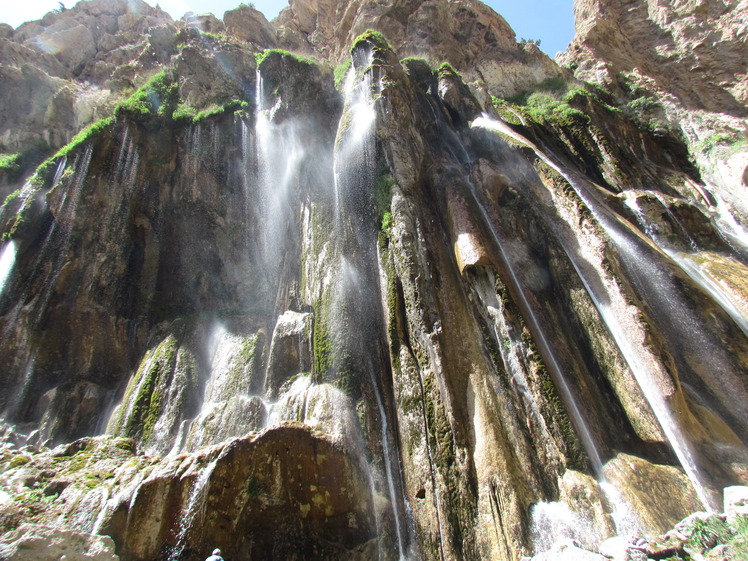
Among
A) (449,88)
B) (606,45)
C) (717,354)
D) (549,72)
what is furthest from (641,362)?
(606,45)

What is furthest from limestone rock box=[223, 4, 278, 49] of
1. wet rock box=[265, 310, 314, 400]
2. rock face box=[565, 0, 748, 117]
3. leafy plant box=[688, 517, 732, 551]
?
leafy plant box=[688, 517, 732, 551]

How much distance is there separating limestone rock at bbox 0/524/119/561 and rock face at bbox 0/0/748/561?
0.09 metres

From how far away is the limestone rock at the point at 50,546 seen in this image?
3572mm

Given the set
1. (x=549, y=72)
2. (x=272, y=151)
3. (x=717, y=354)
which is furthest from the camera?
(x=549, y=72)

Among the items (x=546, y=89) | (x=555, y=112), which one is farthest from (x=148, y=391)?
(x=546, y=89)

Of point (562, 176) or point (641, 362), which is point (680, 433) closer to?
point (641, 362)

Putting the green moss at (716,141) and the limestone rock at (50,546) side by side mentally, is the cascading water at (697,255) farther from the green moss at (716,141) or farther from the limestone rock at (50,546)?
the limestone rock at (50,546)

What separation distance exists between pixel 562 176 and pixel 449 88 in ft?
23.1

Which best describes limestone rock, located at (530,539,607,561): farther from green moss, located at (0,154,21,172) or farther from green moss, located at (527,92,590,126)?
green moss, located at (0,154,21,172)

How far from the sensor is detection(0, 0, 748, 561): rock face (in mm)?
6023

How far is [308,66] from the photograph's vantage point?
15695 mm

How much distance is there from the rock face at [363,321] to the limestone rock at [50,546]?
0.31ft

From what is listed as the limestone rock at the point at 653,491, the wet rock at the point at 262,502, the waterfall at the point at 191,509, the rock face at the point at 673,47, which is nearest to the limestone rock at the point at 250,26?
the rock face at the point at 673,47

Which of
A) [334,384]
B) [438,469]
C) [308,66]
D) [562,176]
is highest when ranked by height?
[308,66]
